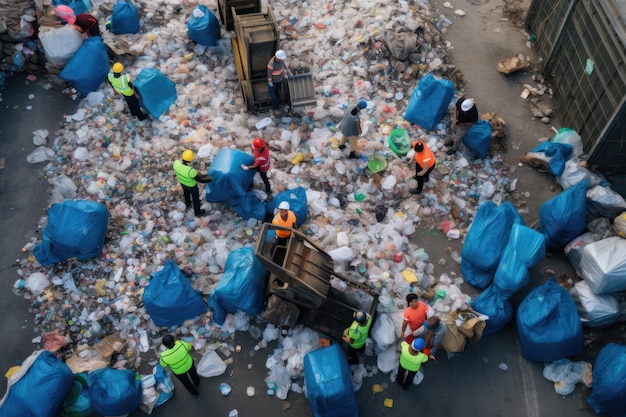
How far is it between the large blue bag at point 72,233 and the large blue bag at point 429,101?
5.21 metres

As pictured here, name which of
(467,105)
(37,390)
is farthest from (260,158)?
(37,390)

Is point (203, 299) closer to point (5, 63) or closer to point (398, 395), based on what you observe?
point (398, 395)

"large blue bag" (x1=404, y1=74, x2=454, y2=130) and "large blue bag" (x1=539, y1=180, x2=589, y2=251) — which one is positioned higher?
"large blue bag" (x1=404, y1=74, x2=454, y2=130)

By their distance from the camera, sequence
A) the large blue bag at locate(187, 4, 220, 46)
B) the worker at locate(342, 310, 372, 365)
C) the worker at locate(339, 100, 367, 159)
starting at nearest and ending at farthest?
the worker at locate(342, 310, 372, 365)
the worker at locate(339, 100, 367, 159)
the large blue bag at locate(187, 4, 220, 46)

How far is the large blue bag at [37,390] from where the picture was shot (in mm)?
5285

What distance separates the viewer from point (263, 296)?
20.1 ft

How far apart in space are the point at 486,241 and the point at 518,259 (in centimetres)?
46

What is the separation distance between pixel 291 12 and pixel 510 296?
23.3 ft

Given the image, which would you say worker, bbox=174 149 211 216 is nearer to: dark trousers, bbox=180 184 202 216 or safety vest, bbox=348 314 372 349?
dark trousers, bbox=180 184 202 216

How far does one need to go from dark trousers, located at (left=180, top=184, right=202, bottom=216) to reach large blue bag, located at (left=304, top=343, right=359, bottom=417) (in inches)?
111

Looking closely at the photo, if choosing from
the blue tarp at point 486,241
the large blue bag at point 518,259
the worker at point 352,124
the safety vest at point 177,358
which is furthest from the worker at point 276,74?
the safety vest at point 177,358

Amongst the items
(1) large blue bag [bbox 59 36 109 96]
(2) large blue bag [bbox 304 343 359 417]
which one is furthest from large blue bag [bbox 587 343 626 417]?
(1) large blue bag [bbox 59 36 109 96]

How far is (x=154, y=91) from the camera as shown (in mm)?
8047

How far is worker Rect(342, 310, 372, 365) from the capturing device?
5.31 m
